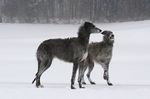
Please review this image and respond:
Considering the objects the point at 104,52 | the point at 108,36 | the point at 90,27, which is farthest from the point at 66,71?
the point at 90,27

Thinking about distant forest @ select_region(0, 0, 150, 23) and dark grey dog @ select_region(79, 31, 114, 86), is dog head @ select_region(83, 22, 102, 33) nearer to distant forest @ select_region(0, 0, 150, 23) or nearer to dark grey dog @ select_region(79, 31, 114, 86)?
dark grey dog @ select_region(79, 31, 114, 86)

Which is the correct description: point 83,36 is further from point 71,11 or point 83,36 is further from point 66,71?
point 71,11

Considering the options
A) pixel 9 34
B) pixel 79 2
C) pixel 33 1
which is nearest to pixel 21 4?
pixel 33 1

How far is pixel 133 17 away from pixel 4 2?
1086cm

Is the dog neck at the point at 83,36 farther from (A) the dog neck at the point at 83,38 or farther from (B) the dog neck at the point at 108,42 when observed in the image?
(B) the dog neck at the point at 108,42

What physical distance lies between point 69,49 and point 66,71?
17.8ft

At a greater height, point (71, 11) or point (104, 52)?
point (104, 52)

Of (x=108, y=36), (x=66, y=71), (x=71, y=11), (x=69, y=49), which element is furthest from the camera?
(x=71, y=11)

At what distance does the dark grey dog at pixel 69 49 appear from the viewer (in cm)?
1102

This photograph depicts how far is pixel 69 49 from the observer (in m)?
11.1

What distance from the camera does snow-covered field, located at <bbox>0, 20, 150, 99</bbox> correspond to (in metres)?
10.2

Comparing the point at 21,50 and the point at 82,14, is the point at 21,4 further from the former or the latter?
the point at 21,50

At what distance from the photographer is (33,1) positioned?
44438 millimetres

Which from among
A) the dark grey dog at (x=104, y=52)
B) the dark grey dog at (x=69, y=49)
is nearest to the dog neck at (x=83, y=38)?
the dark grey dog at (x=69, y=49)
